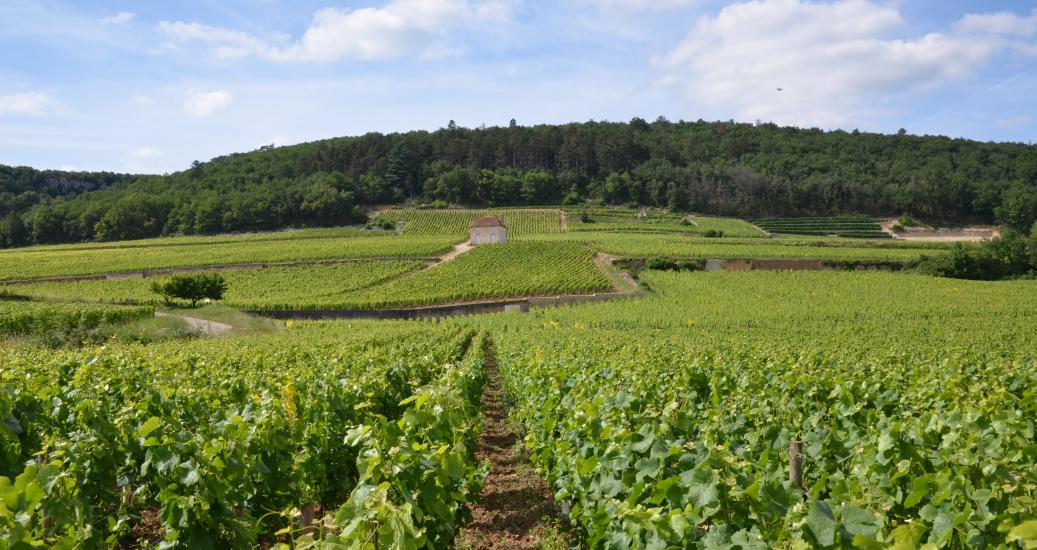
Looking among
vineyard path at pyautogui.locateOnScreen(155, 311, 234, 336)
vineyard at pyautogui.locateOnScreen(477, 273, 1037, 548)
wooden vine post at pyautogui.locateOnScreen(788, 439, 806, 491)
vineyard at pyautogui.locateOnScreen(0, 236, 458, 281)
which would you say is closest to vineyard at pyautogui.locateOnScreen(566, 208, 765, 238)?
vineyard at pyautogui.locateOnScreen(0, 236, 458, 281)

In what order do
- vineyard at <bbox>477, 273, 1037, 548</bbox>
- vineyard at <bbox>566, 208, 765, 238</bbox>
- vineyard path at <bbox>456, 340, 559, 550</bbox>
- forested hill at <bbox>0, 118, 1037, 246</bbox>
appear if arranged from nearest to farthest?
1. vineyard at <bbox>477, 273, 1037, 548</bbox>
2. vineyard path at <bbox>456, 340, 559, 550</bbox>
3. vineyard at <bbox>566, 208, 765, 238</bbox>
4. forested hill at <bbox>0, 118, 1037, 246</bbox>

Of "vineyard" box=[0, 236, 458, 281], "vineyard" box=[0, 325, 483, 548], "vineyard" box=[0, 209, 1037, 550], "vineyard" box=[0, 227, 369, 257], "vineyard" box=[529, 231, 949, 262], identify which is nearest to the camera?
"vineyard" box=[0, 209, 1037, 550]

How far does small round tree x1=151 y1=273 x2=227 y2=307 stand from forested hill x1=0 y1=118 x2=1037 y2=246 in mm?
46285

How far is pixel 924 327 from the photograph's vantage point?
91.6 feet

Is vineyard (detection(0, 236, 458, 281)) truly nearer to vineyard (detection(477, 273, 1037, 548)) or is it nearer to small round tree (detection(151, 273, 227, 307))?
small round tree (detection(151, 273, 227, 307))

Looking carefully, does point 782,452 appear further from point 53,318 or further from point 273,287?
point 273,287

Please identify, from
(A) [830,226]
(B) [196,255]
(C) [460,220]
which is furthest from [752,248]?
(B) [196,255]

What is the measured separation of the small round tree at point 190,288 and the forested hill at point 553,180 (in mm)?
46285

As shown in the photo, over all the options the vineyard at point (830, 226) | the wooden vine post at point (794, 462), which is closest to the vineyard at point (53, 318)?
the wooden vine post at point (794, 462)

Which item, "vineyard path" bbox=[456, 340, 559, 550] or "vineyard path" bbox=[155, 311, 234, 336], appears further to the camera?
"vineyard path" bbox=[155, 311, 234, 336]

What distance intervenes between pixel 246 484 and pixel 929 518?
4.72 meters

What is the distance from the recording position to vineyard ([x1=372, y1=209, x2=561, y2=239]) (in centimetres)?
8294

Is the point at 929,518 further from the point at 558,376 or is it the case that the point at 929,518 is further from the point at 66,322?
the point at 66,322

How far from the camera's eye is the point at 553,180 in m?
108
